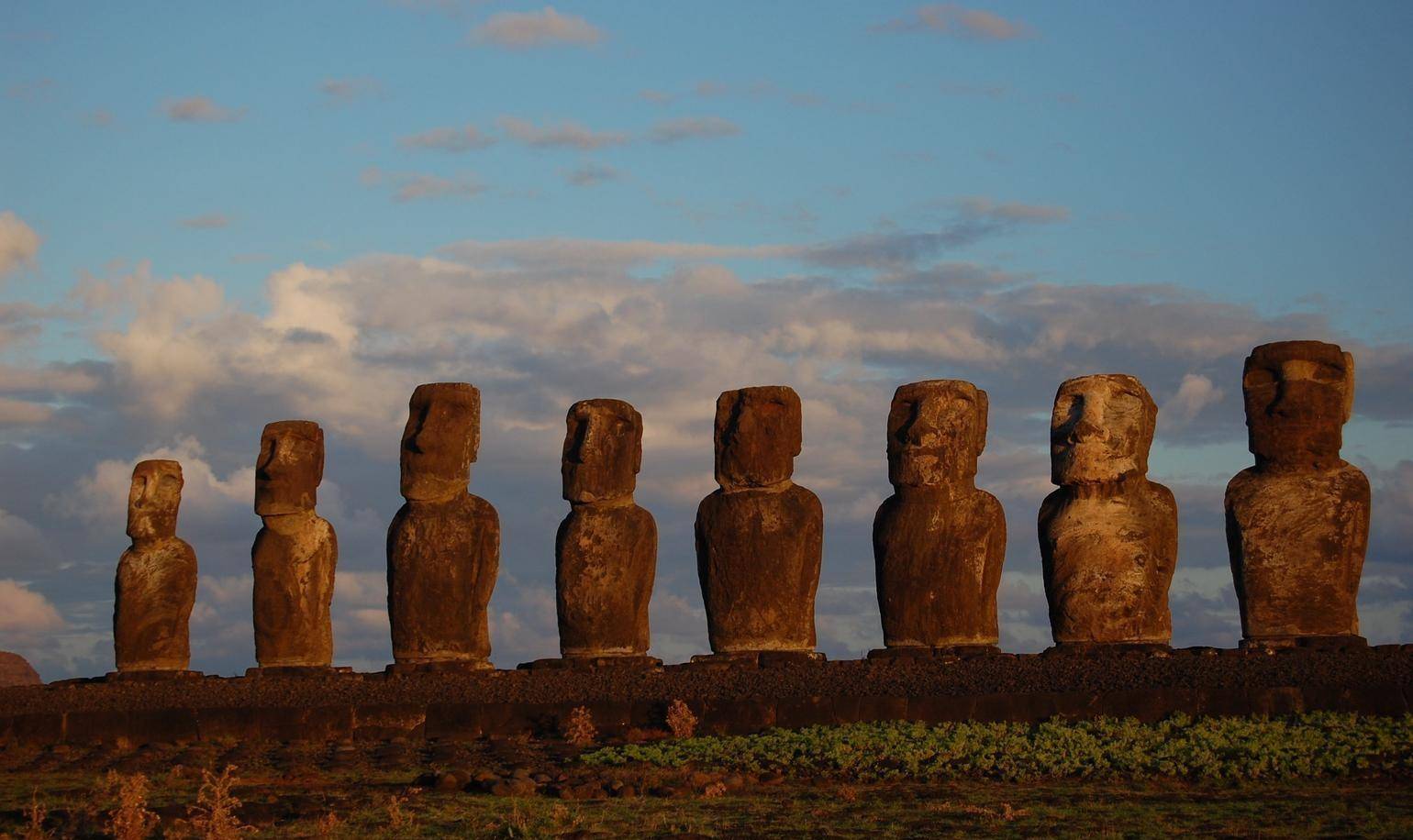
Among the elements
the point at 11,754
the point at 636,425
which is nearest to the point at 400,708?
the point at 11,754

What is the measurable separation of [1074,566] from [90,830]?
8098 mm

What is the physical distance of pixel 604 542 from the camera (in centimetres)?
1691

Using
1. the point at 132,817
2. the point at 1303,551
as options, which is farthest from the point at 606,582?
the point at 132,817

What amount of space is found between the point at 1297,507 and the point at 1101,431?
1602 millimetres

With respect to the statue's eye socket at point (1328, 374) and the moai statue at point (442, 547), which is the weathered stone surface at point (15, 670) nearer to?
the moai statue at point (442, 547)

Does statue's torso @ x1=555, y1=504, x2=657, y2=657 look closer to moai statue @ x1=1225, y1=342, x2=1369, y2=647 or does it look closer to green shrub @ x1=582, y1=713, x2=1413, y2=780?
green shrub @ x1=582, y1=713, x2=1413, y2=780

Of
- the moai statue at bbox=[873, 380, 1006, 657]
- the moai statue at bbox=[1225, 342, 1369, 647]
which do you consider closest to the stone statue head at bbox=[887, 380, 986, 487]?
the moai statue at bbox=[873, 380, 1006, 657]

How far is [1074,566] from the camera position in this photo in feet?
48.8

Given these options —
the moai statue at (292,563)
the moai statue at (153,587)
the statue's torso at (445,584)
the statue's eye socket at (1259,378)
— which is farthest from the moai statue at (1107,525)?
the moai statue at (153,587)

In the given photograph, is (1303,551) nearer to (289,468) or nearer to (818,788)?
(818,788)

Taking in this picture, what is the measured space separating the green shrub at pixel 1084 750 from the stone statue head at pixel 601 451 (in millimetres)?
5438

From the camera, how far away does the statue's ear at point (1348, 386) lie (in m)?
14.8

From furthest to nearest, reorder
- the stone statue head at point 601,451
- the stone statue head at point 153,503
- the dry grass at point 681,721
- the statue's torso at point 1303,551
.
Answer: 1. the stone statue head at point 153,503
2. the stone statue head at point 601,451
3. the statue's torso at point 1303,551
4. the dry grass at point 681,721

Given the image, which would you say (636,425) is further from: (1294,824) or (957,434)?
(1294,824)
